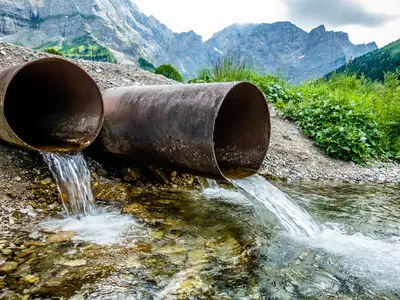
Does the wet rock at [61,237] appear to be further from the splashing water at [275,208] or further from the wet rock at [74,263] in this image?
the splashing water at [275,208]

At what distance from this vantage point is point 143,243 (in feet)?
9.18

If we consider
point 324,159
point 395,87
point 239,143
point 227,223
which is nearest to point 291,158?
point 324,159

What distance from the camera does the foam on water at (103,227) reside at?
289cm

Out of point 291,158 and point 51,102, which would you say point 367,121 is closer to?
point 291,158

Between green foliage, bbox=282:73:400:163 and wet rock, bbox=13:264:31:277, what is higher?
wet rock, bbox=13:264:31:277

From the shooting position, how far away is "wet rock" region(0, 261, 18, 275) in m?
2.22

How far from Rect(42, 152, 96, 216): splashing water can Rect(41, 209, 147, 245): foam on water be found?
0.63ft

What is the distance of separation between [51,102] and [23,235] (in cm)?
216

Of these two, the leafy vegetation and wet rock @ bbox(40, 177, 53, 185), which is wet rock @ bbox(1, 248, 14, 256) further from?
the leafy vegetation

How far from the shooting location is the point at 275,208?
3.67m

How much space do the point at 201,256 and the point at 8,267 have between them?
1.34 metres

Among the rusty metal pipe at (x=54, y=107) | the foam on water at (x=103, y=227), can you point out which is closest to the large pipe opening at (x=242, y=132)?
the foam on water at (x=103, y=227)

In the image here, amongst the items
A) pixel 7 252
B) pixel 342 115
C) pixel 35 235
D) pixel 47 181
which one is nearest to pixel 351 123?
pixel 342 115

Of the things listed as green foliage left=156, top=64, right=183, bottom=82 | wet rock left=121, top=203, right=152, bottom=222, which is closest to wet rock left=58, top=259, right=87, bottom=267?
wet rock left=121, top=203, right=152, bottom=222
